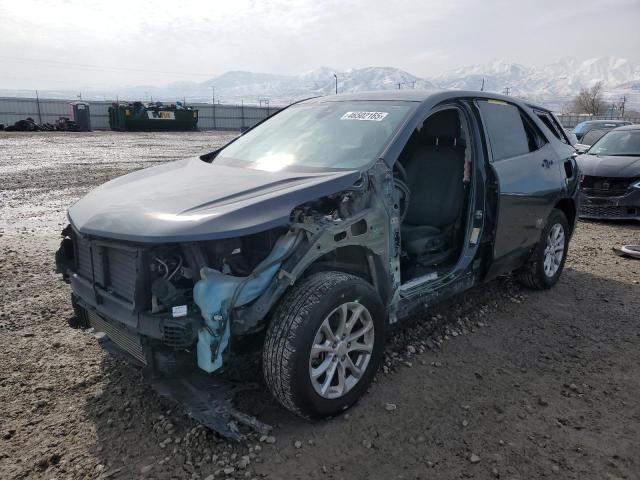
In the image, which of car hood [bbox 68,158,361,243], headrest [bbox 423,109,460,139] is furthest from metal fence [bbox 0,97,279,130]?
car hood [bbox 68,158,361,243]

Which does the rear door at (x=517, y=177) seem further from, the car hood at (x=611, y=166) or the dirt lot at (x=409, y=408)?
the car hood at (x=611, y=166)

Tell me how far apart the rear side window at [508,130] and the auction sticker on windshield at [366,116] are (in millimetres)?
962

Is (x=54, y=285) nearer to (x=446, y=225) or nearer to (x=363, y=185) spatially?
(x=363, y=185)

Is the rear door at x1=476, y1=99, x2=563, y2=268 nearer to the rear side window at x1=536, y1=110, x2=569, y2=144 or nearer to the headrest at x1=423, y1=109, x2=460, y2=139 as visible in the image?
the headrest at x1=423, y1=109, x2=460, y2=139

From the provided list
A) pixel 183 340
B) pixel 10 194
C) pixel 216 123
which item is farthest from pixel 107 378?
pixel 216 123

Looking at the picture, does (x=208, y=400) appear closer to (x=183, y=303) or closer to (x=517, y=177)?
(x=183, y=303)

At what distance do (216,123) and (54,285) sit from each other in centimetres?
3921

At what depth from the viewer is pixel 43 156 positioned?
626 inches

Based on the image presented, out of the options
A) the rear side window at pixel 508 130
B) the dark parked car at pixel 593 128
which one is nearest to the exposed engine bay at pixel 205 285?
the rear side window at pixel 508 130

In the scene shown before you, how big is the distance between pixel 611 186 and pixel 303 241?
7.03 meters

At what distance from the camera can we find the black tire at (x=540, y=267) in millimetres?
4613

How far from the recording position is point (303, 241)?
2.62m

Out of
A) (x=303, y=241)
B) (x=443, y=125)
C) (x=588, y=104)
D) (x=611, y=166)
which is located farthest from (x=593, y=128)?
(x=588, y=104)

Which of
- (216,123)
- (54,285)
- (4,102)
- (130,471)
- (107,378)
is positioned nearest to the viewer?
(130,471)
